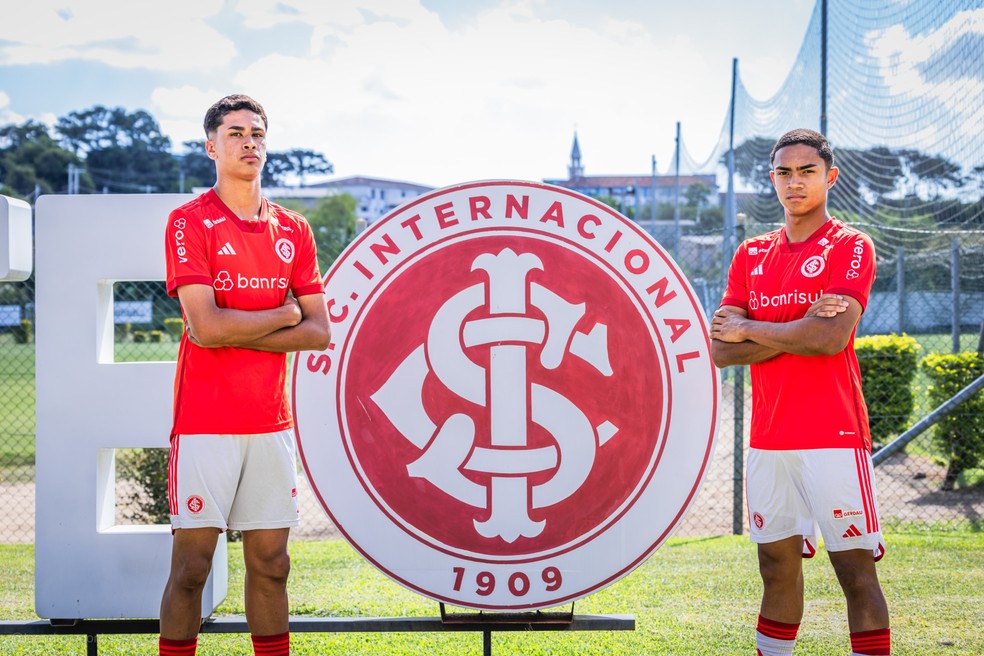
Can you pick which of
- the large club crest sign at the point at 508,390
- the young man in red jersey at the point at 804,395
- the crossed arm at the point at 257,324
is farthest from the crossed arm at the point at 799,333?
the crossed arm at the point at 257,324

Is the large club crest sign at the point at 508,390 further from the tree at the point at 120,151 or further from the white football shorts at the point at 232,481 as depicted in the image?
the tree at the point at 120,151

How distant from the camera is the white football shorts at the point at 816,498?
2.93 meters

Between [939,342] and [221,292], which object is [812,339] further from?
[939,342]

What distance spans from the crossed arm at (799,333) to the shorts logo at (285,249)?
4.82 ft

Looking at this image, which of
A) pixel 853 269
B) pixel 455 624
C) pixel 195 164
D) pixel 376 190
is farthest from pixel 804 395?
pixel 376 190

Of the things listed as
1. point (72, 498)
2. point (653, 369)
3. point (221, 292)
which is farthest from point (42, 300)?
point (653, 369)

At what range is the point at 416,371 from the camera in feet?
11.2

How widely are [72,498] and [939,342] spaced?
19.1 metres

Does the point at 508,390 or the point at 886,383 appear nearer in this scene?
the point at 508,390

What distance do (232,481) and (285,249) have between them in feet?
2.48

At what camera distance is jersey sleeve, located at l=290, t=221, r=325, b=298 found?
3049 millimetres

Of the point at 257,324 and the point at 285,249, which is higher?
the point at 285,249

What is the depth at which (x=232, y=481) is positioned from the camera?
2920mm

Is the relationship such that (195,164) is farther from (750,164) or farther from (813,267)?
(813,267)
